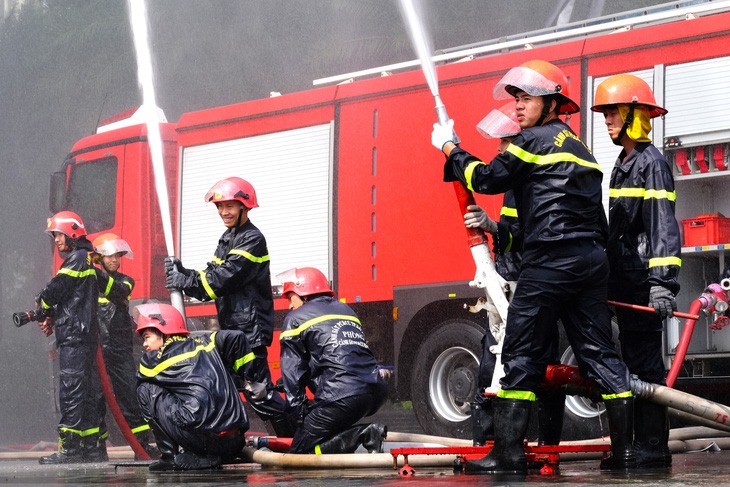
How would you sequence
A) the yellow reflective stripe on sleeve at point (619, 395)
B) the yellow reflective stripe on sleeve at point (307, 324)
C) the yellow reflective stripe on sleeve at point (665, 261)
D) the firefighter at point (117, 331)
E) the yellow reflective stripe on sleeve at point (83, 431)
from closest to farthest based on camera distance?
1. the yellow reflective stripe on sleeve at point (619, 395)
2. the yellow reflective stripe on sleeve at point (665, 261)
3. the yellow reflective stripe on sleeve at point (307, 324)
4. the yellow reflective stripe on sleeve at point (83, 431)
5. the firefighter at point (117, 331)

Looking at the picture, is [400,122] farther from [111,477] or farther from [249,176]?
[111,477]

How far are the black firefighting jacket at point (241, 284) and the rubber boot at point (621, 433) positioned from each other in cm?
291

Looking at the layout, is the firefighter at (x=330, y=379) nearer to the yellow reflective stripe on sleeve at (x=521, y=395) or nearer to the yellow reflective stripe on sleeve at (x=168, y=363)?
the yellow reflective stripe on sleeve at (x=168, y=363)

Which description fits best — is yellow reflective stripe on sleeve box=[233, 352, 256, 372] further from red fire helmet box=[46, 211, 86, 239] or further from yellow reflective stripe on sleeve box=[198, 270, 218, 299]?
red fire helmet box=[46, 211, 86, 239]

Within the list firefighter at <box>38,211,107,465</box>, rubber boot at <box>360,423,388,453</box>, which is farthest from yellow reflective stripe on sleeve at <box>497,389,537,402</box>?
firefighter at <box>38,211,107,465</box>

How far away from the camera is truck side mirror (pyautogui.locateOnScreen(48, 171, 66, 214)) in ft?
41.1

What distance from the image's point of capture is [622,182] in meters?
6.08

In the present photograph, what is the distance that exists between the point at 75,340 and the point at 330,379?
9.33ft

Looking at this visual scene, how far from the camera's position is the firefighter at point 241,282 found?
7887mm

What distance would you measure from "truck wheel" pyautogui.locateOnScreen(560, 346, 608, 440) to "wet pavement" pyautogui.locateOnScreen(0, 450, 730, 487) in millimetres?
1904

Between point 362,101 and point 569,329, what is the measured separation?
562cm

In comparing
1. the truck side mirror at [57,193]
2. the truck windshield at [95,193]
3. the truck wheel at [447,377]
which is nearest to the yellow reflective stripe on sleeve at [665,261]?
the truck wheel at [447,377]

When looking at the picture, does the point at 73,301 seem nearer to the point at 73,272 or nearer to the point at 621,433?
the point at 73,272

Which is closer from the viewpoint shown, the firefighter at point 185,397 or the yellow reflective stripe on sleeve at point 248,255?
the firefighter at point 185,397
